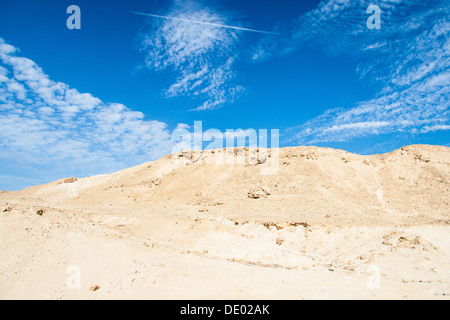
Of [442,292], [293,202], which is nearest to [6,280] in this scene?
[442,292]

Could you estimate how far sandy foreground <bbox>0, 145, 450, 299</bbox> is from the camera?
5.91m

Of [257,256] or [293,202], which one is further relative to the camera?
[293,202]

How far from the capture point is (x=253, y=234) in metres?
13.3

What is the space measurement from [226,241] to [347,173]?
1431 centimetres

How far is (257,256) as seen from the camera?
10.8 metres

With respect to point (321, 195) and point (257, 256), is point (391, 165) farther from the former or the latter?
point (257, 256)

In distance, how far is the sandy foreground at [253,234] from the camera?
5914 millimetres
